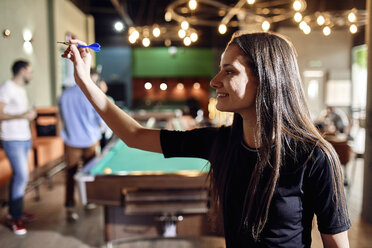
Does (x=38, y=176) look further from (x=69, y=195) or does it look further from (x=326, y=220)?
(x=326, y=220)

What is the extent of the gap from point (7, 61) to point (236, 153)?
2.29 feet

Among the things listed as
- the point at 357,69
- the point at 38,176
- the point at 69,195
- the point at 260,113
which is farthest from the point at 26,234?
the point at 357,69

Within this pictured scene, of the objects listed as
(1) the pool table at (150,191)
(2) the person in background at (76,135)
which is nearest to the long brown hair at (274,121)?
(1) the pool table at (150,191)

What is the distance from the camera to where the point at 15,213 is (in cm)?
336

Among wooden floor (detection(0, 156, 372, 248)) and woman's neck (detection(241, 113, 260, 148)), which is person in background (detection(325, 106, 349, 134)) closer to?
wooden floor (detection(0, 156, 372, 248))

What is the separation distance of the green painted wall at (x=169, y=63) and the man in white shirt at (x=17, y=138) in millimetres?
9128

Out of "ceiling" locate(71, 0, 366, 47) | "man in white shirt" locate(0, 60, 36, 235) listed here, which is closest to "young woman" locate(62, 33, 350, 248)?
"man in white shirt" locate(0, 60, 36, 235)

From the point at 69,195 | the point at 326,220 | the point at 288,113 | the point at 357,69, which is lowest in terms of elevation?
the point at 69,195

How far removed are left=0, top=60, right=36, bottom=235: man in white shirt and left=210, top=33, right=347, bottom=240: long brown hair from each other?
2.47 m

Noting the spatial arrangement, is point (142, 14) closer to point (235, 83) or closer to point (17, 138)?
point (17, 138)

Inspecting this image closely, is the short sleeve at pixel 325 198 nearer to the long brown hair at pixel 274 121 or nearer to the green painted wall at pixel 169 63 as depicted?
the long brown hair at pixel 274 121

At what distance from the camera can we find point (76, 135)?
3.70 meters

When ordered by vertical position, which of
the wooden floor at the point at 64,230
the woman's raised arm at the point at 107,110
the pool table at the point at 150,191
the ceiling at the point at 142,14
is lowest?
the wooden floor at the point at 64,230

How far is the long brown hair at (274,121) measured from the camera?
88 centimetres
